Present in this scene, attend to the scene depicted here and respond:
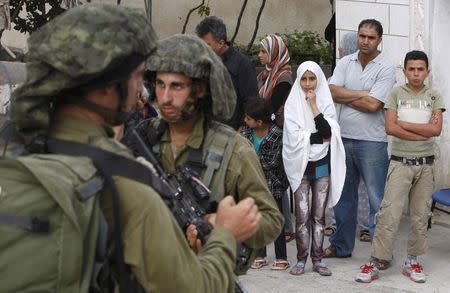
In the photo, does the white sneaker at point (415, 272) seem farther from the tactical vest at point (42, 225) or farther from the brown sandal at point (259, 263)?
the tactical vest at point (42, 225)

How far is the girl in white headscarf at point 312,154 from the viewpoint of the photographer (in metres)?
6.35

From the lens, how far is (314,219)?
646cm

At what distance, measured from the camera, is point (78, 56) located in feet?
6.59

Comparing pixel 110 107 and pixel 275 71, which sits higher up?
pixel 110 107

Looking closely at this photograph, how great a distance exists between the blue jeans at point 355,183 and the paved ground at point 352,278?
0.18 m

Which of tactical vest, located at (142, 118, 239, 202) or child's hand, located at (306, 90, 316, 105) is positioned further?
child's hand, located at (306, 90, 316, 105)

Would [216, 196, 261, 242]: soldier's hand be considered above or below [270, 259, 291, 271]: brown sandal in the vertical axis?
above

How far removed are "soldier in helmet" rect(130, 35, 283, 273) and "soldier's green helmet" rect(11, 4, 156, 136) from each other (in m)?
0.95

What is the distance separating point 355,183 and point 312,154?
2.50 ft

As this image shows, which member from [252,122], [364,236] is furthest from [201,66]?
[364,236]

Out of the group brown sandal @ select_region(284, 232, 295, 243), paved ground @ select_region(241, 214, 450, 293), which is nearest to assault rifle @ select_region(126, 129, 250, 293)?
paved ground @ select_region(241, 214, 450, 293)

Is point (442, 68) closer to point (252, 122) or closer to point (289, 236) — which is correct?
point (289, 236)

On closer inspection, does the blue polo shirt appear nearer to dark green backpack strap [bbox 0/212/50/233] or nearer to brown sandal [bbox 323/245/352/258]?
brown sandal [bbox 323/245/352/258]

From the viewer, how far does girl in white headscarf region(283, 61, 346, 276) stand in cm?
635
